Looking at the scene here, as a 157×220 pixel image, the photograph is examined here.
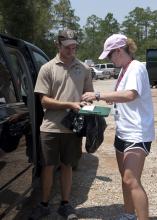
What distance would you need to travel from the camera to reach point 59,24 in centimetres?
4556

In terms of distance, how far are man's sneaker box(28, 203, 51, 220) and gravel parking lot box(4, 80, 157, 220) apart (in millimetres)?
98

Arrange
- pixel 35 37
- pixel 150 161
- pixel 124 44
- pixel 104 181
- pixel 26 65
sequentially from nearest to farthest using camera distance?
pixel 124 44 → pixel 26 65 → pixel 104 181 → pixel 150 161 → pixel 35 37

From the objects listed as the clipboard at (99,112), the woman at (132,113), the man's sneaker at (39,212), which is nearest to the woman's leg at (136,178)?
Result: the woman at (132,113)

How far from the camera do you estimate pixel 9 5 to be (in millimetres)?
28375

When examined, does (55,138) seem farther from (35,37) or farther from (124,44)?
(35,37)

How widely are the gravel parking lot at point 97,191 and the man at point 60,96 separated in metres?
0.40

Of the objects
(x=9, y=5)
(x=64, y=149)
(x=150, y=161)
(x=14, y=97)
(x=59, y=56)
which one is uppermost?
(x=9, y=5)

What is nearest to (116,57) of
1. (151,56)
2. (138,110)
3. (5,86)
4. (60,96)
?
(138,110)

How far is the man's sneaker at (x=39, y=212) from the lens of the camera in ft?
16.0

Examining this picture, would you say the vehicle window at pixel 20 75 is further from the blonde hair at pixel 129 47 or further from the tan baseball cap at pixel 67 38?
the blonde hair at pixel 129 47

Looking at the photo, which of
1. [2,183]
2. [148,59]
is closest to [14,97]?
[2,183]

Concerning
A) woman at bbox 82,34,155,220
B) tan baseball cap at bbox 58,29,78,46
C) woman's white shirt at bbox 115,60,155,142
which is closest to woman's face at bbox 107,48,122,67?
woman at bbox 82,34,155,220

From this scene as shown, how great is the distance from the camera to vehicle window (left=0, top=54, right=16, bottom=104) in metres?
4.15

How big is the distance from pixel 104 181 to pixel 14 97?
2431mm
